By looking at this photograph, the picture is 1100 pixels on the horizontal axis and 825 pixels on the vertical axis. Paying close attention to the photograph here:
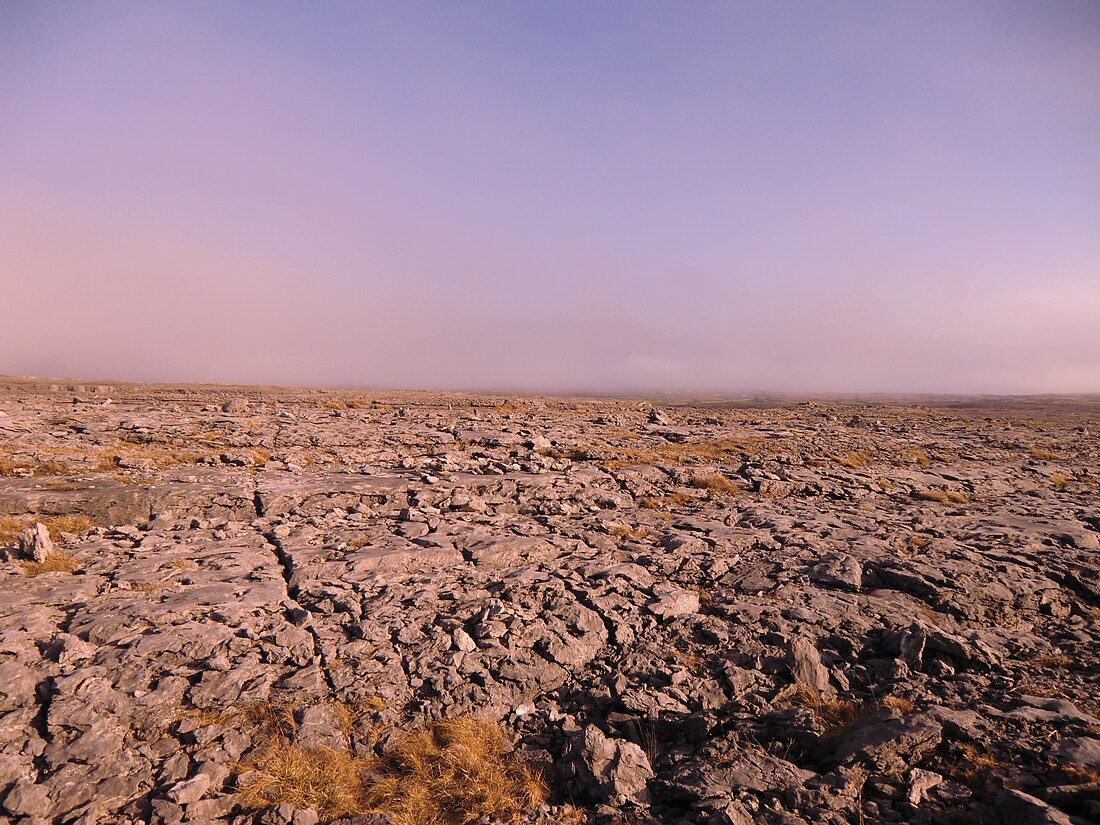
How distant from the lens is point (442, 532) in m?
10.4

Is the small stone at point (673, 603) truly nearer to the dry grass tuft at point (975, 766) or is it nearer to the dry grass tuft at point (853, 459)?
the dry grass tuft at point (975, 766)

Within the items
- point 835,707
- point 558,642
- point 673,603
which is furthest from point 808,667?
point 558,642

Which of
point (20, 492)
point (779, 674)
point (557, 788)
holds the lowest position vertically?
point (557, 788)

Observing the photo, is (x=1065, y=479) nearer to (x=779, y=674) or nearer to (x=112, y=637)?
(x=779, y=674)

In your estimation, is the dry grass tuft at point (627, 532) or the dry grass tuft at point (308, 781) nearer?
the dry grass tuft at point (308, 781)

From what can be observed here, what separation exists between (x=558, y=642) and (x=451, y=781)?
2.31 m

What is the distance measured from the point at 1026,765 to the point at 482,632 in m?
5.75

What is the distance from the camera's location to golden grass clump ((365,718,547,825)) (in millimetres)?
4602

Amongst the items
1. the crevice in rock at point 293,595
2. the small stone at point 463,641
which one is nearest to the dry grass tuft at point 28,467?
the crevice in rock at point 293,595

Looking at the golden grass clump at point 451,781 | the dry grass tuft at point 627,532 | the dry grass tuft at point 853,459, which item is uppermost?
the dry grass tuft at point 853,459

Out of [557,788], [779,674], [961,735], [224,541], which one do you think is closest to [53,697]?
[224,541]

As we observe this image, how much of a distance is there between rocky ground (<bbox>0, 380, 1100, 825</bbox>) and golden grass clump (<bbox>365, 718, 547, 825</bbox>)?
0.61ft

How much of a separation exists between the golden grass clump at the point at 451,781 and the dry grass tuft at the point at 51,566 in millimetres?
6925

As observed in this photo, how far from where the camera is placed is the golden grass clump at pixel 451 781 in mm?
4602
